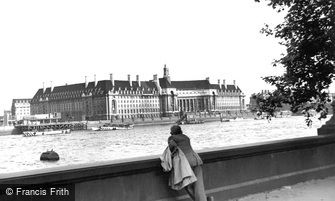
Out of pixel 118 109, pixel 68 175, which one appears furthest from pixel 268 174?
pixel 118 109

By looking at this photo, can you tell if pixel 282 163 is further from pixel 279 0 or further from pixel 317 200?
pixel 279 0

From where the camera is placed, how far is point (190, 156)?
667cm

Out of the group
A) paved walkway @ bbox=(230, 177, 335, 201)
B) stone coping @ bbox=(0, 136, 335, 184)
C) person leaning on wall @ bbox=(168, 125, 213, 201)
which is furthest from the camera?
paved walkway @ bbox=(230, 177, 335, 201)

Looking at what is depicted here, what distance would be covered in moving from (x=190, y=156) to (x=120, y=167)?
1.07 meters

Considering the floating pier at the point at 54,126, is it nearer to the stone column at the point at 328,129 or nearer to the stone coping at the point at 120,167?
the stone column at the point at 328,129

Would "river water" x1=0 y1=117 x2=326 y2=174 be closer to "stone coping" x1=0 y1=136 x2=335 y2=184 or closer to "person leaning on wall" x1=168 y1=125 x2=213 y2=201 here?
"stone coping" x1=0 y1=136 x2=335 y2=184

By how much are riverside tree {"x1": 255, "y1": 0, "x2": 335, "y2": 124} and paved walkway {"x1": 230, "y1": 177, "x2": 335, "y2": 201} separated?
2.14m

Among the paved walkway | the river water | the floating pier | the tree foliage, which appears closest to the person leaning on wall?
the paved walkway

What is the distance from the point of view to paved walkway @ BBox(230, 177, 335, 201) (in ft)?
26.1

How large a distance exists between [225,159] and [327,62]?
3755 millimetres

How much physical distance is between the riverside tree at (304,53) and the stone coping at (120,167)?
138 cm

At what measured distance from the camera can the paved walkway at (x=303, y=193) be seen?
796 cm

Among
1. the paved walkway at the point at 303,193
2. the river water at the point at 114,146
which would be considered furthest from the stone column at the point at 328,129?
the river water at the point at 114,146

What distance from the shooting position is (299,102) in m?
10.4
